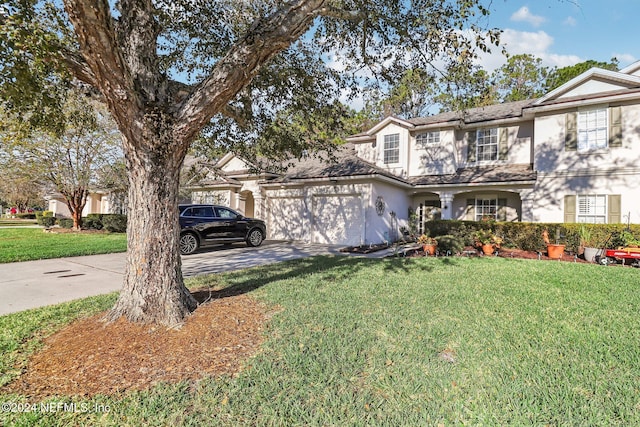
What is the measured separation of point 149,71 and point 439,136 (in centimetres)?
1439

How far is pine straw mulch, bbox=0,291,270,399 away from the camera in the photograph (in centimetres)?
295

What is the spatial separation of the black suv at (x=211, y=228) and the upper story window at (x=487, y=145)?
11.3 meters

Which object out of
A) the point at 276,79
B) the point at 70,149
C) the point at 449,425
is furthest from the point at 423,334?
the point at 70,149

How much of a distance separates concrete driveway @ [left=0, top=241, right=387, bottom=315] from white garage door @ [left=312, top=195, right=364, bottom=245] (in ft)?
6.19

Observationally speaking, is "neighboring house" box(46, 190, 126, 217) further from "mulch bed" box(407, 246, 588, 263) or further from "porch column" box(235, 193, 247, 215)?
"mulch bed" box(407, 246, 588, 263)

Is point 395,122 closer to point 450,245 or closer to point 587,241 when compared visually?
point 450,245

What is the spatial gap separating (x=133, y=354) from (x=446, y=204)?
1422cm

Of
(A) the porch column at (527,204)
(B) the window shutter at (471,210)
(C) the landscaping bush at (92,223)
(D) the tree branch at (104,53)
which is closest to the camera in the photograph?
(D) the tree branch at (104,53)

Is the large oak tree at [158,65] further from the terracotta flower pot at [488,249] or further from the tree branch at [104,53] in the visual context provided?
the terracotta flower pot at [488,249]

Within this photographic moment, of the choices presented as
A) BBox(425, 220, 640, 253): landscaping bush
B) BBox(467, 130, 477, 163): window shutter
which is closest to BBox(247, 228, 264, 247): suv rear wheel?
BBox(425, 220, 640, 253): landscaping bush

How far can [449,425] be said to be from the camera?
2387 mm

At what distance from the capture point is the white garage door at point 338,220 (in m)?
13.5

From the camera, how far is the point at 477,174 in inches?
578

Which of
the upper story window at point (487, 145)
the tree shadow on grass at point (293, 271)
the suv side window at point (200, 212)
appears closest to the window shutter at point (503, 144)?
the upper story window at point (487, 145)
